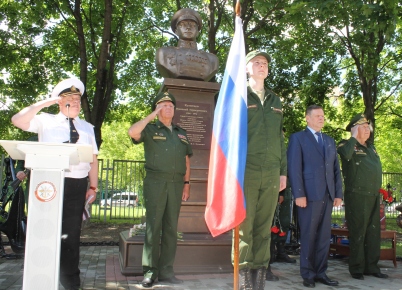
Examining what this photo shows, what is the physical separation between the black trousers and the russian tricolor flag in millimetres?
1416

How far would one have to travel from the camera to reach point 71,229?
3.95 metres

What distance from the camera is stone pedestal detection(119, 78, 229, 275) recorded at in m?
4.88

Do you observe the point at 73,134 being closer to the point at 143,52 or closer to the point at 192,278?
the point at 192,278

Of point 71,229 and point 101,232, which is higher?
point 71,229

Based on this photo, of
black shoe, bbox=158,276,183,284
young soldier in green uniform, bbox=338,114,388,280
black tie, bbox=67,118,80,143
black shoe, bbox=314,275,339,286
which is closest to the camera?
black tie, bbox=67,118,80,143

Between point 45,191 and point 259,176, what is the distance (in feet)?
5.69

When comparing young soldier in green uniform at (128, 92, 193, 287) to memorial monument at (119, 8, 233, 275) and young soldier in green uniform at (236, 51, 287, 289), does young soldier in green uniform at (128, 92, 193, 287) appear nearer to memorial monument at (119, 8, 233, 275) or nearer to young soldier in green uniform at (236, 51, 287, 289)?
memorial monument at (119, 8, 233, 275)

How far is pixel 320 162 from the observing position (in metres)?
4.88

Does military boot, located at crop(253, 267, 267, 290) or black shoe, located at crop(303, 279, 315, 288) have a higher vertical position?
military boot, located at crop(253, 267, 267, 290)

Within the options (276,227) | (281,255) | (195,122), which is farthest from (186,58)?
(281,255)

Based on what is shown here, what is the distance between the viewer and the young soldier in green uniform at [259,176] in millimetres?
3469

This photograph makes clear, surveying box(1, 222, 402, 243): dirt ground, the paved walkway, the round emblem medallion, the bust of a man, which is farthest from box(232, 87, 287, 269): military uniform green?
box(1, 222, 402, 243): dirt ground

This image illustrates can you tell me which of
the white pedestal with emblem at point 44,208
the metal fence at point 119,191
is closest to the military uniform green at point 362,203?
the white pedestal with emblem at point 44,208

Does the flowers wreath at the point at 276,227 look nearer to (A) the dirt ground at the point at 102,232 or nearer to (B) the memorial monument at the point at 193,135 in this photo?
(B) the memorial monument at the point at 193,135
